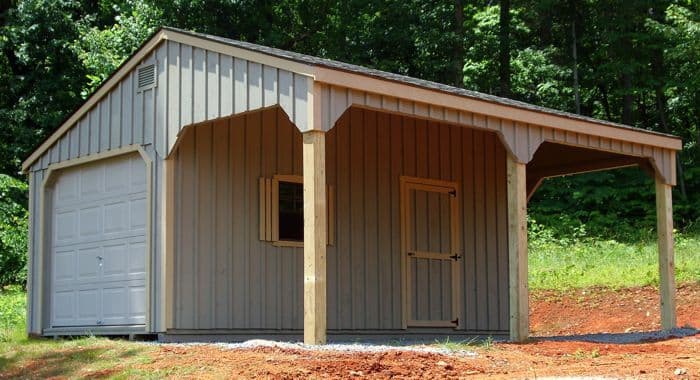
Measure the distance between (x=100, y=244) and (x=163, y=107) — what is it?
2016mm

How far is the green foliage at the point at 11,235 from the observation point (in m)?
20.8

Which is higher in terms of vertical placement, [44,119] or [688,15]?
[688,15]

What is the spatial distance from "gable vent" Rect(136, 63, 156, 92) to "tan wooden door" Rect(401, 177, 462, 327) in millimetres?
3604

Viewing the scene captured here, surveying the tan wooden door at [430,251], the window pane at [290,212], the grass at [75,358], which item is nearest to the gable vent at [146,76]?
the window pane at [290,212]

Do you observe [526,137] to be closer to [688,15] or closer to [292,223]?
[292,223]

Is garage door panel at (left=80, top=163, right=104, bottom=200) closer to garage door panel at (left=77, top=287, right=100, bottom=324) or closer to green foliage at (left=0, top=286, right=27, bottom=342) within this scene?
garage door panel at (left=77, top=287, right=100, bottom=324)

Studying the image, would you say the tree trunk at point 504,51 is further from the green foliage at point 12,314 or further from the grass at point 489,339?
the green foliage at point 12,314

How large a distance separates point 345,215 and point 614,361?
461 cm

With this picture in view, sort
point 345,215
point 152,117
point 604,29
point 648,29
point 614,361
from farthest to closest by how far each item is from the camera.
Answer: point 604,29 → point 648,29 → point 345,215 → point 152,117 → point 614,361

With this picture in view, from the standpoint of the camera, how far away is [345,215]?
513 inches

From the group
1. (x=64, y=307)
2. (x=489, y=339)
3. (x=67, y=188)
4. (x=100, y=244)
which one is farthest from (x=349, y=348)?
(x=67, y=188)

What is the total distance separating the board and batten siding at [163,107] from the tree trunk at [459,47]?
16025mm

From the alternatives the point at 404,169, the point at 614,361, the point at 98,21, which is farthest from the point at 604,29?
the point at 614,361

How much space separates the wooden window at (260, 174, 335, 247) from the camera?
40.4 ft
